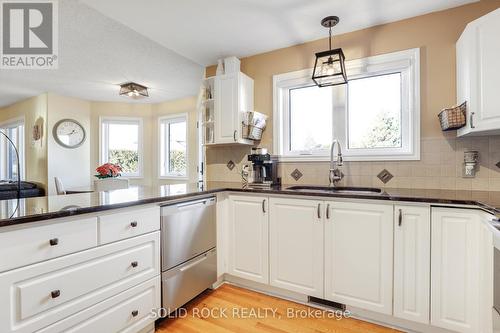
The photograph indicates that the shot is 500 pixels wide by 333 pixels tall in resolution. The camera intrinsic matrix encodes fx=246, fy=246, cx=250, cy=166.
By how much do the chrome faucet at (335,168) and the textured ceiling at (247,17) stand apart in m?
1.08

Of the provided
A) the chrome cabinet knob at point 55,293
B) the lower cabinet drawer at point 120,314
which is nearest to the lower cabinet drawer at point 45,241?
the chrome cabinet knob at point 55,293

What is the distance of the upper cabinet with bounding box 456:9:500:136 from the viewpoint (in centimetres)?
155

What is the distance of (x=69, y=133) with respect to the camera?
495 cm

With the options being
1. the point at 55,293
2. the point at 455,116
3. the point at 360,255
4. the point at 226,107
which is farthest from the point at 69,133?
the point at 455,116

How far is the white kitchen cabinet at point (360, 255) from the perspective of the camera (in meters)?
1.67

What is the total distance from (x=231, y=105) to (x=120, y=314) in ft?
6.53

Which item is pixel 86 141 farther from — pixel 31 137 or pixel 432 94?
pixel 432 94

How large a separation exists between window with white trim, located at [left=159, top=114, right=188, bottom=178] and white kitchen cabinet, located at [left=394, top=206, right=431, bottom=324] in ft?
14.2

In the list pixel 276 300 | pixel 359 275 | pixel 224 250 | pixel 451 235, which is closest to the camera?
pixel 451 235

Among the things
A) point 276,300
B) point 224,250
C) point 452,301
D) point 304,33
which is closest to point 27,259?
point 224,250

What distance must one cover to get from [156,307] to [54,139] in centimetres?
464

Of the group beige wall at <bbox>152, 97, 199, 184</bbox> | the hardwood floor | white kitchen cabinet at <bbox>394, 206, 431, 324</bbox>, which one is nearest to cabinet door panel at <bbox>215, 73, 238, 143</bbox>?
the hardwood floor

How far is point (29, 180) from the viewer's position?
5.18 metres

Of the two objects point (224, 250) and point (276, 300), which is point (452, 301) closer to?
point (276, 300)
